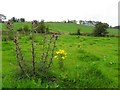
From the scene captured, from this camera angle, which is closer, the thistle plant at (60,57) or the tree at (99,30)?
the thistle plant at (60,57)

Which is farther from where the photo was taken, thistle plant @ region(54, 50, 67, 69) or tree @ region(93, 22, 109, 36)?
tree @ region(93, 22, 109, 36)

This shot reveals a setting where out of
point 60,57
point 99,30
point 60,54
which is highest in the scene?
point 60,54

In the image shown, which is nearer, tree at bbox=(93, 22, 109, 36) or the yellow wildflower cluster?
the yellow wildflower cluster

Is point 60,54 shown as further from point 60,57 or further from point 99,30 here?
point 99,30

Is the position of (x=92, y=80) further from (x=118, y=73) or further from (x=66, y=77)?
(x=118, y=73)

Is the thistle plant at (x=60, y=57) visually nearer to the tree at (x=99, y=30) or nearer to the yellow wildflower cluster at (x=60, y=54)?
the yellow wildflower cluster at (x=60, y=54)

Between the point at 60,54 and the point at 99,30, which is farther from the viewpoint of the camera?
the point at 99,30

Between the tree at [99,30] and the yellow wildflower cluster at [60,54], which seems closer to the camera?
the yellow wildflower cluster at [60,54]

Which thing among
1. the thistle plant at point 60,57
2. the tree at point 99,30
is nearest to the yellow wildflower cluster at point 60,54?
the thistle plant at point 60,57

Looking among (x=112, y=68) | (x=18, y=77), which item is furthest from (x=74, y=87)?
(x=112, y=68)

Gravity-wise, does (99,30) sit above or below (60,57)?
below

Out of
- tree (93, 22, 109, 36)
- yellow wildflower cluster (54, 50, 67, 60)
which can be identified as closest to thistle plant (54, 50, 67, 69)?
yellow wildflower cluster (54, 50, 67, 60)

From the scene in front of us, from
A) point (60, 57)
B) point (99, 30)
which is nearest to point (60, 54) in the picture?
point (60, 57)

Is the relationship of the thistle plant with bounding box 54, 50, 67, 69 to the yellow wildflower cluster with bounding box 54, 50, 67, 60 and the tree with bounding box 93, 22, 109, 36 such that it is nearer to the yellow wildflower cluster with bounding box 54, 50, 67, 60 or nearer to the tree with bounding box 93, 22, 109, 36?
the yellow wildflower cluster with bounding box 54, 50, 67, 60
